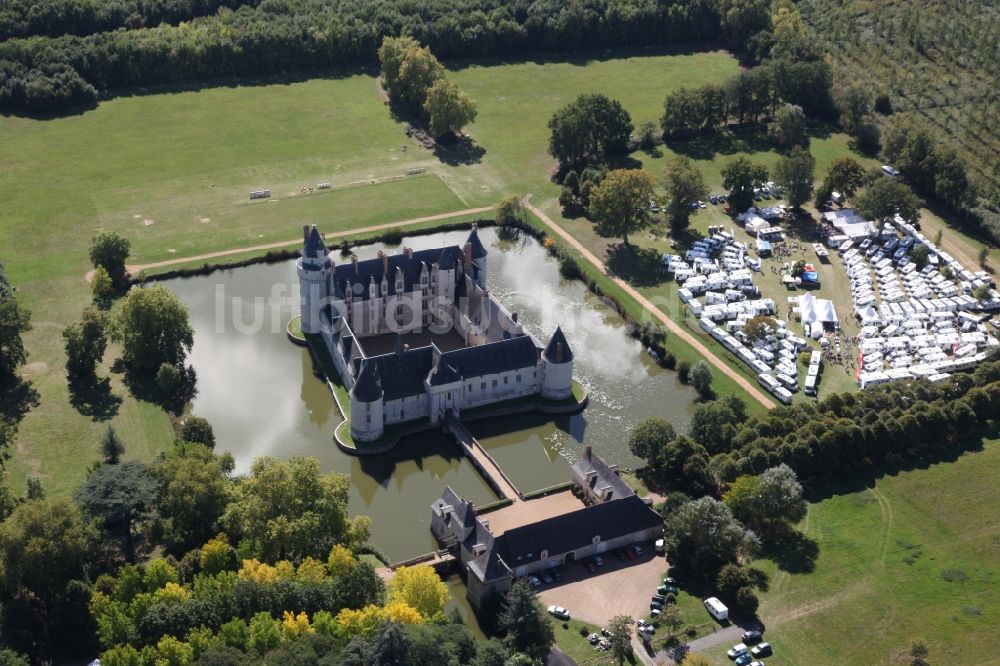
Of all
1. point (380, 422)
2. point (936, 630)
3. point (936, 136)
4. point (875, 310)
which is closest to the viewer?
point (936, 630)

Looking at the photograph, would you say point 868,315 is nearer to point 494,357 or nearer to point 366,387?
point 494,357

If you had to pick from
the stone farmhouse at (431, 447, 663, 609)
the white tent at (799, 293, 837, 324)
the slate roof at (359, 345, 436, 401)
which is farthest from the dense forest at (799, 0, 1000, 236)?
the slate roof at (359, 345, 436, 401)

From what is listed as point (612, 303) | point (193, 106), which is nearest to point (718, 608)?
point (612, 303)

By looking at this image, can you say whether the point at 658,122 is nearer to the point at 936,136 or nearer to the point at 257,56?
the point at 936,136

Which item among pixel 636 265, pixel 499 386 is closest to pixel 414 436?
pixel 499 386

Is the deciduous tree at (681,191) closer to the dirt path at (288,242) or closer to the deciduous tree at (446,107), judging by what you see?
the dirt path at (288,242)

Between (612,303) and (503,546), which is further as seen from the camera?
(612,303)
